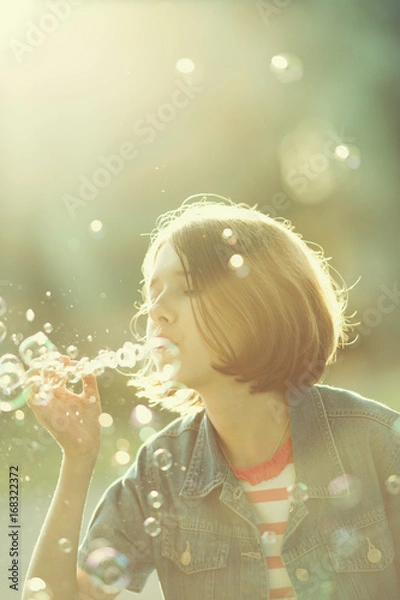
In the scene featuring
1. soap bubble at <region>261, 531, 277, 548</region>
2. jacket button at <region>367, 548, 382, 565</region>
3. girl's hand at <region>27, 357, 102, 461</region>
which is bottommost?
jacket button at <region>367, 548, 382, 565</region>

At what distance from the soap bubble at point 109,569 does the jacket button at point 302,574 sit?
0.21 meters

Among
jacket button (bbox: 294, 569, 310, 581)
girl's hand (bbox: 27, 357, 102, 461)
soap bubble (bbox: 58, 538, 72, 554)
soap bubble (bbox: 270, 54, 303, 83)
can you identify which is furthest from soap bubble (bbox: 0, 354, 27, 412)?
soap bubble (bbox: 270, 54, 303, 83)

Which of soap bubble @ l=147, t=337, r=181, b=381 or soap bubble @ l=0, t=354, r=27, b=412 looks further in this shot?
soap bubble @ l=0, t=354, r=27, b=412

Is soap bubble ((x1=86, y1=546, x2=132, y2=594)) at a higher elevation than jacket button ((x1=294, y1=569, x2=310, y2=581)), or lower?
higher

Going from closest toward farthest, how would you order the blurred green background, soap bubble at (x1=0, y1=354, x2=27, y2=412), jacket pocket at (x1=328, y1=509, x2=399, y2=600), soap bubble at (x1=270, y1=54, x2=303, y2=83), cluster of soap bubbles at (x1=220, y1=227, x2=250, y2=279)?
jacket pocket at (x1=328, y1=509, x2=399, y2=600) < cluster of soap bubbles at (x1=220, y1=227, x2=250, y2=279) < soap bubble at (x1=0, y1=354, x2=27, y2=412) < the blurred green background < soap bubble at (x1=270, y1=54, x2=303, y2=83)

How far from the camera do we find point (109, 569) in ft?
→ 3.02

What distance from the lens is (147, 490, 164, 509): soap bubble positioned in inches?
37.5

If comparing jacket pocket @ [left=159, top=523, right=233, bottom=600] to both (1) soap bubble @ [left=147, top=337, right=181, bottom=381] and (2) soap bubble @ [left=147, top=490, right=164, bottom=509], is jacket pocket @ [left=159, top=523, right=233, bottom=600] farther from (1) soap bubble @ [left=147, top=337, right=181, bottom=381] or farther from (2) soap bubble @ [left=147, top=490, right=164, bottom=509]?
(1) soap bubble @ [left=147, top=337, right=181, bottom=381]

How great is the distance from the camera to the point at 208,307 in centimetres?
96

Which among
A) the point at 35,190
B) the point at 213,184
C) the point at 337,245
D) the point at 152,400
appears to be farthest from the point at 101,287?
the point at 152,400

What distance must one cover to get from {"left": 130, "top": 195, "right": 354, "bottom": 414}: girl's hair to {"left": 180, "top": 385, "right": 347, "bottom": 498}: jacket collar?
0.05 meters

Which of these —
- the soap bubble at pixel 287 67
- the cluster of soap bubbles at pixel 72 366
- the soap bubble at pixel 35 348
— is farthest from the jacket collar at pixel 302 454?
the soap bubble at pixel 287 67

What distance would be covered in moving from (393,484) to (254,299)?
28 cm

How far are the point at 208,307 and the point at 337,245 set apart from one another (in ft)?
7.79
